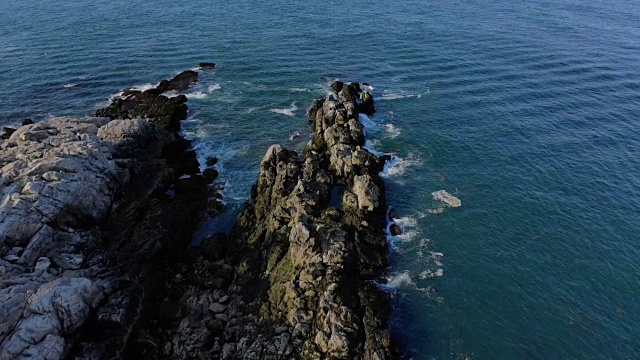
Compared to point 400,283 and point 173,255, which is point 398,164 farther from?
point 173,255

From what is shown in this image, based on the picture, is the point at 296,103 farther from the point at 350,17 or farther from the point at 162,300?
the point at 350,17

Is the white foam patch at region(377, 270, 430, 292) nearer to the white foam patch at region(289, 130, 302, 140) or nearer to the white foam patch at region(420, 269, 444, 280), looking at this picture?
the white foam patch at region(420, 269, 444, 280)

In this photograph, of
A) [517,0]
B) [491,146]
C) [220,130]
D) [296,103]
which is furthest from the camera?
[517,0]

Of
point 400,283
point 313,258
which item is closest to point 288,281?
point 313,258

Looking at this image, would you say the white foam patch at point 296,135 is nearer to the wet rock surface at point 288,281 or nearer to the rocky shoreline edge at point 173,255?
the rocky shoreline edge at point 173,255

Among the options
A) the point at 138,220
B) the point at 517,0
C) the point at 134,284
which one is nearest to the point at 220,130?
the point at 138,220

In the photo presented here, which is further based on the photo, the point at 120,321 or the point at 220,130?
the point at 220,130
